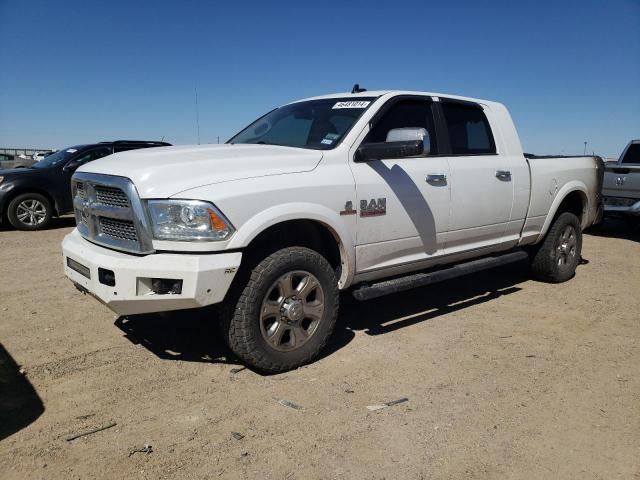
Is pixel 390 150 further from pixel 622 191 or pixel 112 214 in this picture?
pixel 622 191

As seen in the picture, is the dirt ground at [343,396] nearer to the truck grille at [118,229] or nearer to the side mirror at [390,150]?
the truck grille at [118,229]

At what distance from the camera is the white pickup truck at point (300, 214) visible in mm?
3031

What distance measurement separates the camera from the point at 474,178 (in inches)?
181

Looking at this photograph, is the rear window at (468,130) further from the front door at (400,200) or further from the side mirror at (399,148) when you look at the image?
the side mirror at (399,148)

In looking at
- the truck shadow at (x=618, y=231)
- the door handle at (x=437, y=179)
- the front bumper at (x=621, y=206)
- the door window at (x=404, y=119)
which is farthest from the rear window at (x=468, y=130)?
the truck shadow at (x=618, y=231)

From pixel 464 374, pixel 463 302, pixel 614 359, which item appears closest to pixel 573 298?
pixel 463 302

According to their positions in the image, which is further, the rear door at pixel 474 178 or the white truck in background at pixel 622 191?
the white truck in background at pixel 622 191

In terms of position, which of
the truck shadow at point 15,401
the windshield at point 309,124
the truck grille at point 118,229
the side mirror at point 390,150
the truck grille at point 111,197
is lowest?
the truck shadow at point 15,401

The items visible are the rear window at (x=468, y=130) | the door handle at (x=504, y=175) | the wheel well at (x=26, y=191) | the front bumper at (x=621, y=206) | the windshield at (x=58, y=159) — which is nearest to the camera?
the rear window at (x=468, y=130)

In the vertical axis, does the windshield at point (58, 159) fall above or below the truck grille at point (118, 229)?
above

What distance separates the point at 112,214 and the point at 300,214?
Result: 3.96ft

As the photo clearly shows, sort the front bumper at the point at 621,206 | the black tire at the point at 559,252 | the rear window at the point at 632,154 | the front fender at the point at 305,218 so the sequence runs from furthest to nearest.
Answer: the rear window at the point at 632,154 < the front bumper at the point at 621,206 < the black tire at the point at 559,252 < the front fender at the point at 305,218

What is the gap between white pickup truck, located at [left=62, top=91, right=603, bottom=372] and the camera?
3031 millimetres

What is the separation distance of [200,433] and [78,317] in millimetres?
2292
